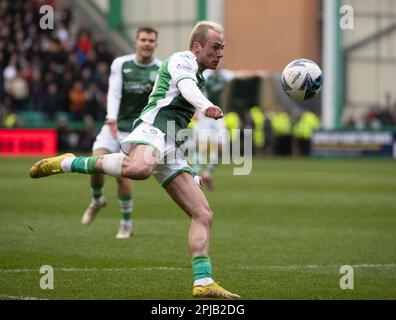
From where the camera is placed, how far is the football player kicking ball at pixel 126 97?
38.8ft

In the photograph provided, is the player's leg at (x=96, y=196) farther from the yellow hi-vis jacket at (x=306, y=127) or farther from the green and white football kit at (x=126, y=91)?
the yellow hi-vis jacket at (x=306, y=127)

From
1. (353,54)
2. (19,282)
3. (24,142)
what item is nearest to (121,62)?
(19,282)

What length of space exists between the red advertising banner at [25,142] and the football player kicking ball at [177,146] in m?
22.7

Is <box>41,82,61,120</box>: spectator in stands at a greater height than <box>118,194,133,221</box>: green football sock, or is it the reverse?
<box>41,82,61,120</box>: spectator in stands

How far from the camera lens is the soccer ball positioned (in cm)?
842

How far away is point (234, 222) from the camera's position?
13.6 meters

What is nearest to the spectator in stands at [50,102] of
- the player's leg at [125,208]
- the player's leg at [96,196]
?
the player's leg at [96,196]

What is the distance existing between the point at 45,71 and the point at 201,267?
2628cm

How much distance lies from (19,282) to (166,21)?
102 ft

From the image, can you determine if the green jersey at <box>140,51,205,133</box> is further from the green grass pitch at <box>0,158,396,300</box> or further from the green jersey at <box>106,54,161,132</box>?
the green jersey at <box>106,54,161,132</box>

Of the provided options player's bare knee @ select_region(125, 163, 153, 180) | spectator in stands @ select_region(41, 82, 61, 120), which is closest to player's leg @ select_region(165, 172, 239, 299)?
player's bare knee @ select_region(125, 163, 153, 180)

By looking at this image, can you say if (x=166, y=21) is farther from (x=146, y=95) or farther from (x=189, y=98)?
(x=189, y=98)

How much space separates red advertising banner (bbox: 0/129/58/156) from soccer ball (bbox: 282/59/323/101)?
22.5 metres

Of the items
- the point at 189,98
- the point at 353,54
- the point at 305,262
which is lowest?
the point at 305,262
